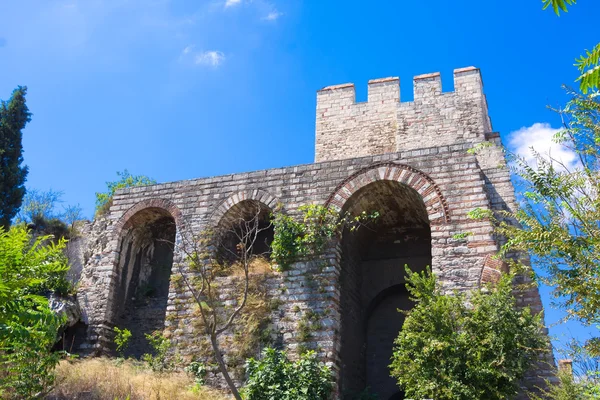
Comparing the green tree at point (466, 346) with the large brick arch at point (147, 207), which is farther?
the large brick arch at point (147, 207)

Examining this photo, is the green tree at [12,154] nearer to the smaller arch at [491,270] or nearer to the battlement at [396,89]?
the battlement at [396,89]

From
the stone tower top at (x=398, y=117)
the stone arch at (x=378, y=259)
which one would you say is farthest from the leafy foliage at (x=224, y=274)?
the stone tower top at (x=398, y=117)

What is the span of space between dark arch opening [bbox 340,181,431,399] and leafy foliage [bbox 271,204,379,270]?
1.33 feet

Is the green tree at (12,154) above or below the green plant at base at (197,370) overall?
above

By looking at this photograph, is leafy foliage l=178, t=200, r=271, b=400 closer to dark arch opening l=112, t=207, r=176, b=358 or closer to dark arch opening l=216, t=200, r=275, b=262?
dark arch opening l=216, t=200, r=275, b=262

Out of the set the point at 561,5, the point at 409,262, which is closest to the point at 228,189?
the point at 409,262

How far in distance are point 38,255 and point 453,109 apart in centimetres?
1296

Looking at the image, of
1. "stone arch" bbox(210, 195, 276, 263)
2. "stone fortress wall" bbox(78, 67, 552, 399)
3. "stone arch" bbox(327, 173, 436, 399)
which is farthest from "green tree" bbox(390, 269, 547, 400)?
"stone arch" bbox(210, 195, 276, 263)

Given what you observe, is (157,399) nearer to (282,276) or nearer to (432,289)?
(282,276)

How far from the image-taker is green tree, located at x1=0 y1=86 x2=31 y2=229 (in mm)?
15172

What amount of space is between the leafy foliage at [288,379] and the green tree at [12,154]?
9378 millimetres

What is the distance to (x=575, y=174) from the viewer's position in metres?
6.15

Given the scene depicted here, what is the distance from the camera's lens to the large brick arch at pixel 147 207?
11.5 meters

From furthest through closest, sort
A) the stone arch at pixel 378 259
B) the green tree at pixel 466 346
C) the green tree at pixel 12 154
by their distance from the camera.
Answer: the green tree at pixel 12 154 → the stone arch at pixel 378 259 → the green tree at pixel 466 346
